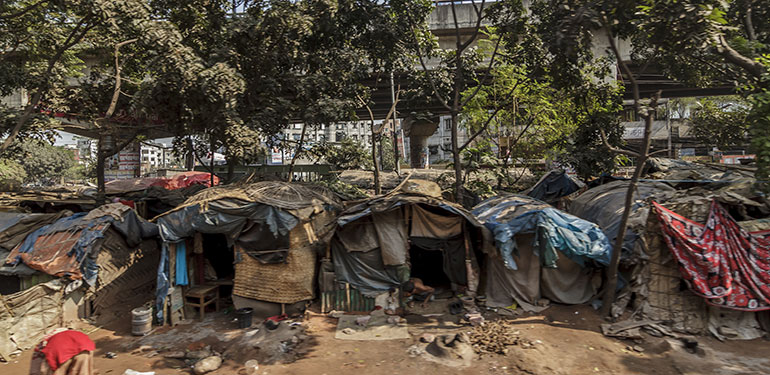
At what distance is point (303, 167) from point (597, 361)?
1991 cm

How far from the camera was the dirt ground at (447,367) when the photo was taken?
6.93 metres

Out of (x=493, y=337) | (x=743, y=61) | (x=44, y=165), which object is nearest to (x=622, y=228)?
(x=493, y=337)

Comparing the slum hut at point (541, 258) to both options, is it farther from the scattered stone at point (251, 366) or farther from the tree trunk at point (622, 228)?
the scattered stone at point (251, 366)

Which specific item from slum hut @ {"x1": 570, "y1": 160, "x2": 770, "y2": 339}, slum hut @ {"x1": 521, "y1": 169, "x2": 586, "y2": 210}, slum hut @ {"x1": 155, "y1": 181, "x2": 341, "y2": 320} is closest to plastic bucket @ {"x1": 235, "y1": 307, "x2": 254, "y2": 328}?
slum hut @ {"x1": 155, "y1": 181, "x2": 341, "y2": 320}

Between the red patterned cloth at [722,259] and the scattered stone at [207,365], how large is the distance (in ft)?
29.7

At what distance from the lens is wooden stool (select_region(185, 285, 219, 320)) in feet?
31.8

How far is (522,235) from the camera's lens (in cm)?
944

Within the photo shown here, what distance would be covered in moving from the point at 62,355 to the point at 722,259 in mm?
11213

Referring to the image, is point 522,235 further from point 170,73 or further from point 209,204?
point 170,73

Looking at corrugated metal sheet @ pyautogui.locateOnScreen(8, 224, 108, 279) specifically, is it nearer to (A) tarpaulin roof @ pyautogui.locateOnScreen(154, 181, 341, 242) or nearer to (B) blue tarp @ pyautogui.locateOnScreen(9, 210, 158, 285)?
(B) blue tarp @ pyautogui.locateOnScreen(9, 210, 158, 285)

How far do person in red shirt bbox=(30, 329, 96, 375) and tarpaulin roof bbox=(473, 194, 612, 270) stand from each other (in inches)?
303

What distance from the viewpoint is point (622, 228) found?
8.37 metres

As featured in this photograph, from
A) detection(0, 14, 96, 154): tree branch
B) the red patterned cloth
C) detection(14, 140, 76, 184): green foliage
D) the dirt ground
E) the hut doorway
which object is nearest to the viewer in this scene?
the dirt ground

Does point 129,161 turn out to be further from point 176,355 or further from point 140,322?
point 176,355
